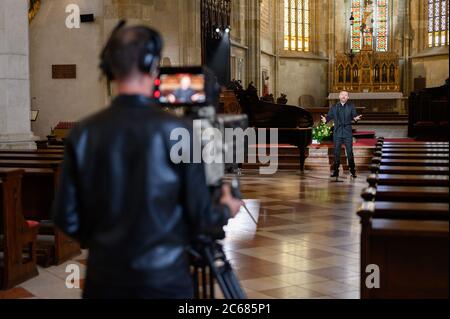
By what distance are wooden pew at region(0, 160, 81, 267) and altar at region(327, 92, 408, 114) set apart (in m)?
23.5

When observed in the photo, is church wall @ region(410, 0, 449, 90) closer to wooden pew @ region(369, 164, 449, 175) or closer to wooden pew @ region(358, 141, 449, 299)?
wooden pew @ region(369, 164, 449, 175)

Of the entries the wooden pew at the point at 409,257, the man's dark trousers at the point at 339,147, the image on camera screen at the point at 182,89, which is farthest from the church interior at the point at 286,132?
the man's dark trousers at the point at 339,147

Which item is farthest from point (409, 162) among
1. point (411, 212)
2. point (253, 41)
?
point (253, 41)

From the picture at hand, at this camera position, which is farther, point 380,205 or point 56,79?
point 56,79

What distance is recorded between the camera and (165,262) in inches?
86.6

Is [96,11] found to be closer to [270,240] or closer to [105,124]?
[270,240]

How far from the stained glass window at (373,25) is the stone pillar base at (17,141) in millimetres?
23816

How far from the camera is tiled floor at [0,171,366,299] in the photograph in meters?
5.01

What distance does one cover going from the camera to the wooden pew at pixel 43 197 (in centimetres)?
597

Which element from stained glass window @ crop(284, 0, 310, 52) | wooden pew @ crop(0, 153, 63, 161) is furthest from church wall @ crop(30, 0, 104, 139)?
stained glass window @ crop(284, 0, 310, 52)

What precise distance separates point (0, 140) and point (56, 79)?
16.8 ft

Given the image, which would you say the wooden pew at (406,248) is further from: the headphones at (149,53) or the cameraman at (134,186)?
the headphones at (149,53)
